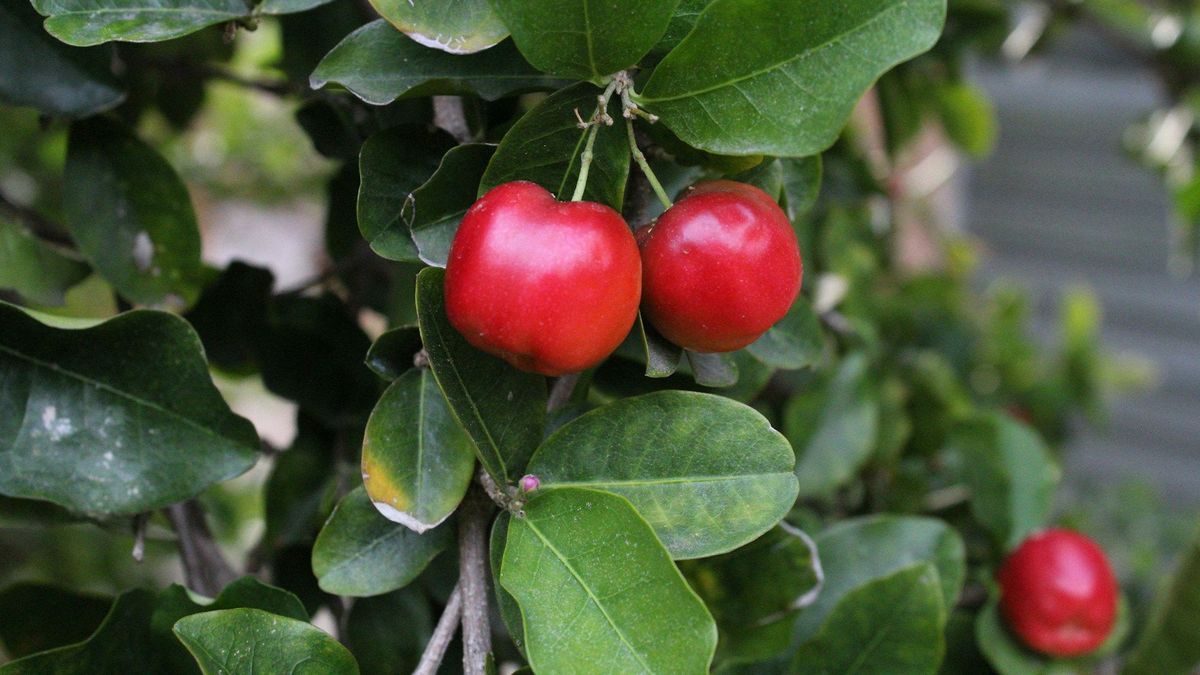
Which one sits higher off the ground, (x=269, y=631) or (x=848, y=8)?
(x=848, y=8)

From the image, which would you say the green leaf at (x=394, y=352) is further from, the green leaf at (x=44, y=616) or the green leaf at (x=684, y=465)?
the green leaf at (x=44, y=616)

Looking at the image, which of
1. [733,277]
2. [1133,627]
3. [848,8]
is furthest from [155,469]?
[1133,627]

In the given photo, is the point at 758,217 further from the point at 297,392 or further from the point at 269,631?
the point at 297,392

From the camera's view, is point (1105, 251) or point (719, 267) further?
point (1105, 251)

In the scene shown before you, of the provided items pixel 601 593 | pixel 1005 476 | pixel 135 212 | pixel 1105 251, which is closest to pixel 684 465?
pixel 601 593

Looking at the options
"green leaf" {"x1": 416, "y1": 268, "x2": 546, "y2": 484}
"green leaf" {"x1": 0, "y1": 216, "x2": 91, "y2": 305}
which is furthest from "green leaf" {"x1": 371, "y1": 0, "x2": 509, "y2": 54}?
"green leaf" {"x1": 0, "y1": 216, "x2": 91, "y2": 305}

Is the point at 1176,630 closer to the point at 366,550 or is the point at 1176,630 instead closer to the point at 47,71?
the point at 366,550
